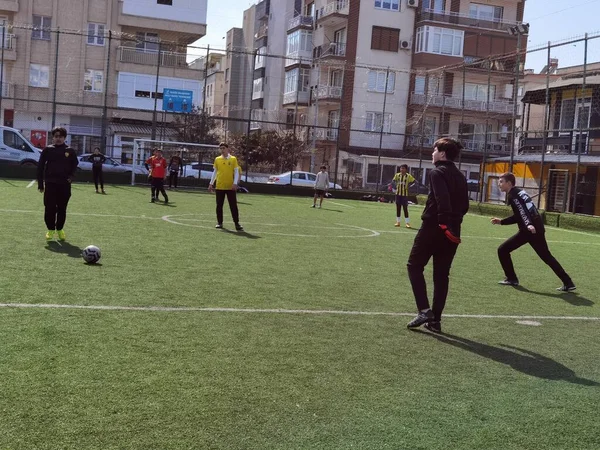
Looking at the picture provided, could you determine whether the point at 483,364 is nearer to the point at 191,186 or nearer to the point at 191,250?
the point at 191,250

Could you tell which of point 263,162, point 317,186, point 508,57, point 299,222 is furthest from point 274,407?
point 263,162

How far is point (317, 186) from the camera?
28.0 metres

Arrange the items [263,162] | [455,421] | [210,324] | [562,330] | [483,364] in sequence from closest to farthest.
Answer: [455,421], [483,364], [210,324], [562,330], [263,162]

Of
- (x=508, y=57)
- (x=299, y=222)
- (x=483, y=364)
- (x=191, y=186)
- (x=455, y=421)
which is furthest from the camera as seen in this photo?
(x=191, y=186)

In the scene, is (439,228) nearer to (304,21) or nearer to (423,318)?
(423,318)

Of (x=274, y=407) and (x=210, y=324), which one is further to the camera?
(x=210, y=324)

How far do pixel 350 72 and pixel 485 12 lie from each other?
50.8ft

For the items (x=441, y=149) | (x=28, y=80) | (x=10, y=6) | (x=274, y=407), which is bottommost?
(x=274, y=407)

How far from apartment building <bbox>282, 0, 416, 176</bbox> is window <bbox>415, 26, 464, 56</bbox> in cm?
100

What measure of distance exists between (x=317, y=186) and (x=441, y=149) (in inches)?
814

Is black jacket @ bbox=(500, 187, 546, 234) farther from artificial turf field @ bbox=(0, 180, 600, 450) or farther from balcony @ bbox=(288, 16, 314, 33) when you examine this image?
balcony @ bbox=(288, 16, 314, 33)

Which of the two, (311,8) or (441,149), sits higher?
(311,8)

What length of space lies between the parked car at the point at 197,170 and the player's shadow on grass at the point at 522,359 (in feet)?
102

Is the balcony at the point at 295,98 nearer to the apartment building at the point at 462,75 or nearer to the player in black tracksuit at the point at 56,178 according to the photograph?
the apartment building at the point at 462,75
